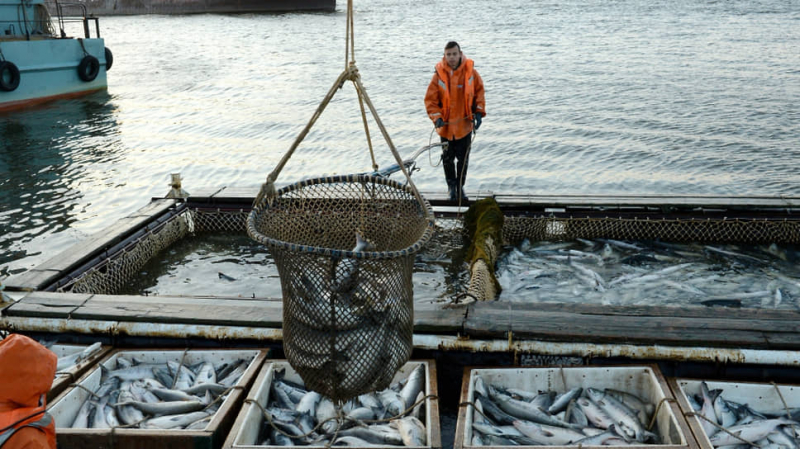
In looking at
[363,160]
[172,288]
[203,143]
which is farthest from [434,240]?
[203,143]

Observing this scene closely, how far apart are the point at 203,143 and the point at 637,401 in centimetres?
1475

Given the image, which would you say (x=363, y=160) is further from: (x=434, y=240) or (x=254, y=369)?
(x=254, y=369)

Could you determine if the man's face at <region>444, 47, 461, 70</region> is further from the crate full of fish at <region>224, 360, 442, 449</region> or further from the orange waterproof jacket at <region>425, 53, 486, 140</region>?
the crate full of fish at <region>224, 360, 442, 449</region>

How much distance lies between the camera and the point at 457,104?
8.38 m

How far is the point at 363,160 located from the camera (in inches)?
609

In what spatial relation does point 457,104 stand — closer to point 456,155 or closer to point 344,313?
→ point 456,155

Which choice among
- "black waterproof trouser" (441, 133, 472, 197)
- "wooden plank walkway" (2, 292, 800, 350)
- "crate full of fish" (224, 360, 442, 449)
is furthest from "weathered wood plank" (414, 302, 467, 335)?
"black waterproof trouser" (441, 133, 472, 197)

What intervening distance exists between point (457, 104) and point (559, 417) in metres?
4.93

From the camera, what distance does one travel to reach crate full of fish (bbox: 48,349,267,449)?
402 centimetres

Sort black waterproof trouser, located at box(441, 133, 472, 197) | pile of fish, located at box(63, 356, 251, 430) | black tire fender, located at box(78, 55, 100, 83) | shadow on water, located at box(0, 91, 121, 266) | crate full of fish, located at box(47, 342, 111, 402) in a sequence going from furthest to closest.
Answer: black tire fender, located at box(78, 55, 100, 83) → shadow on water, located at box(0, 91, 121, 266) → black waterproof trouser, located at box(441, 133, 472, 197) → crate full of fish, located at box(47, 342, 111, 402) → pile of fish, located at box(63, 356, 251, 430)

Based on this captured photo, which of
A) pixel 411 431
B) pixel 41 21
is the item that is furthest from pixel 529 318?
pixel 41 21

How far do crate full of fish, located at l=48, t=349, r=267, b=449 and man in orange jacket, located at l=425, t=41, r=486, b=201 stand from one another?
172 inches

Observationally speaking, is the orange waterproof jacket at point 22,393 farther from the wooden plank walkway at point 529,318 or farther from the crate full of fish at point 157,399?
the wooden plank walkway at point 529,318

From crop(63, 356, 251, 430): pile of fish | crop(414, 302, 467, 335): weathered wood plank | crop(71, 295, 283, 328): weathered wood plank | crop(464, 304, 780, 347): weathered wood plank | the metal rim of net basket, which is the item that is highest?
the metal rim of net basket
